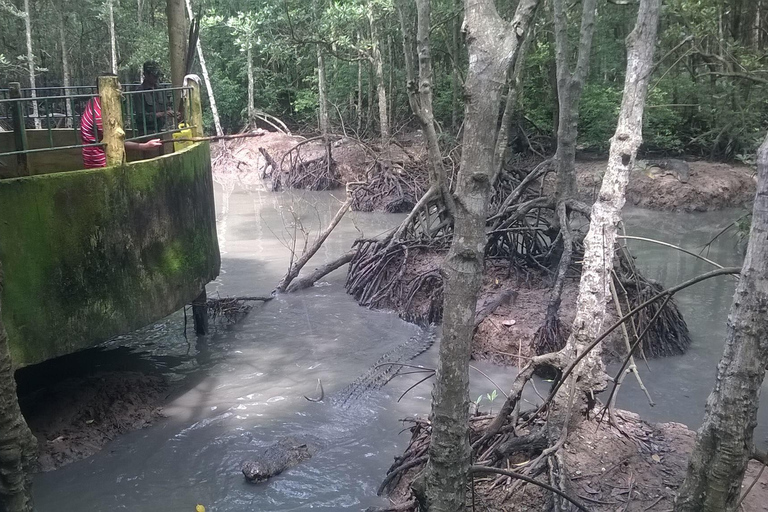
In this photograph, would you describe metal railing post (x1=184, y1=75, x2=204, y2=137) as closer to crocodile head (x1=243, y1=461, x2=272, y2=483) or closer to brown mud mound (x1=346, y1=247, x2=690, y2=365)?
brown mud mound (x1=346, y1=247, x2=690, y2=365)

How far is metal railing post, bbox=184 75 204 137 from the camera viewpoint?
7785 millimetres

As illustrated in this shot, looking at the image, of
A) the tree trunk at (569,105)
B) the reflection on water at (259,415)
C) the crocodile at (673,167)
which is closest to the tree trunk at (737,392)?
the reflection on water at (259,415)

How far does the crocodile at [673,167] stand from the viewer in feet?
52.6

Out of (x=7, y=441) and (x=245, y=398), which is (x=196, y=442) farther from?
(x=7, y=441)

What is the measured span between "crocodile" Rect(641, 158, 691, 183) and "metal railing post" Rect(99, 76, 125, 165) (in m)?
13.8

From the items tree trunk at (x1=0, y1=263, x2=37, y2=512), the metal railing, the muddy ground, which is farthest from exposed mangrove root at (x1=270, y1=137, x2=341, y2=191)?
tree trunk at (x1=0, y1=263, x2=37, y2=512)

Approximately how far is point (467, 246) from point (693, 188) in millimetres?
14491

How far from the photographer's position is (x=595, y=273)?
476 centimetres

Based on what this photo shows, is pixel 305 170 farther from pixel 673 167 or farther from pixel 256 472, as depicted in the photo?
pixel 256 472

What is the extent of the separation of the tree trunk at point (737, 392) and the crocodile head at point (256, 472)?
3.41 metres

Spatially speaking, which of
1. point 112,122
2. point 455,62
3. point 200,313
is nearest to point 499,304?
point 200,313

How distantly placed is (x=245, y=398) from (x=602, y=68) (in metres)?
17.4

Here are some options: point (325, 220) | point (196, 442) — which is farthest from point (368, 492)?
point (325, 220)

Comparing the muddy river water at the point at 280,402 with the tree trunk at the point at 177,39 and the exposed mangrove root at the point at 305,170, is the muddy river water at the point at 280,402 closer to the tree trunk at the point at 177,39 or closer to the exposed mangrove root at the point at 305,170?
the tree trunk at the point at 177,39
